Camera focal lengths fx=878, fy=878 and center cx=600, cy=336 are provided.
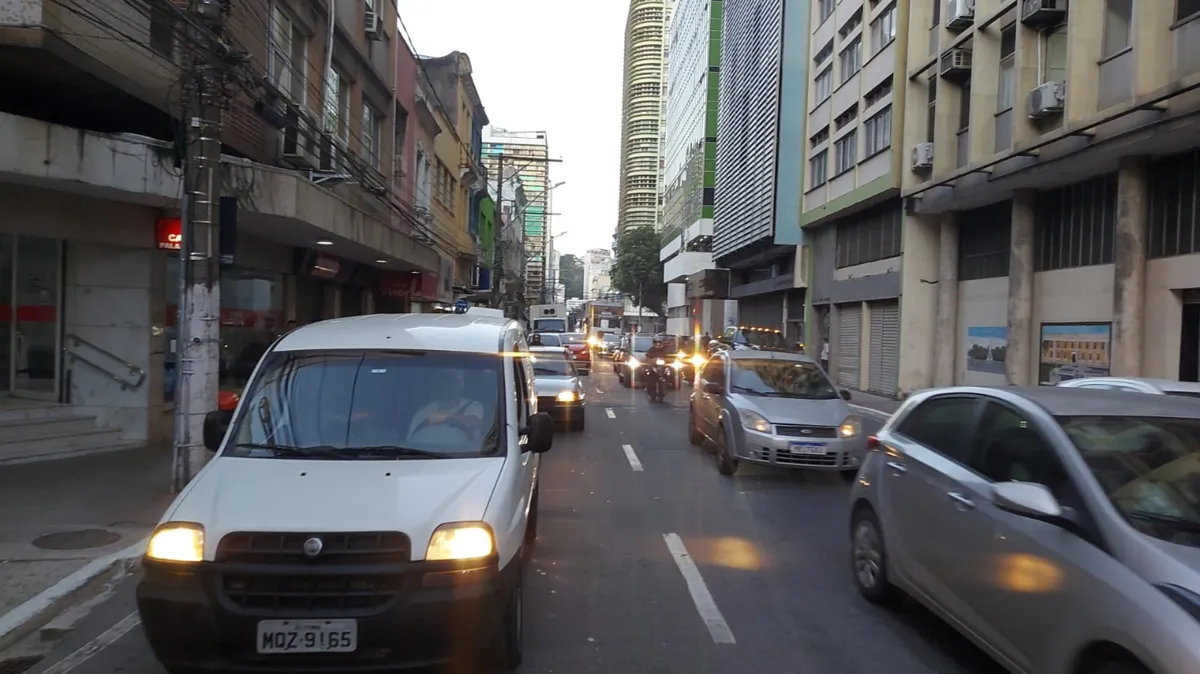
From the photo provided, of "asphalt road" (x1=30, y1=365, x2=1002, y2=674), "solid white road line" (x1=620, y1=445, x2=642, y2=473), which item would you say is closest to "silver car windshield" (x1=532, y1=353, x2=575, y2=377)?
"solid white road line" (x1=620, y1=445, x2=642, y2=473)

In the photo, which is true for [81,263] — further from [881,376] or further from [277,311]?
[881,376]

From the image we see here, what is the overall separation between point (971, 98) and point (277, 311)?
16859 millimetres

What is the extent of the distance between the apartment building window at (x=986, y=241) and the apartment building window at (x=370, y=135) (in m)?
15.9

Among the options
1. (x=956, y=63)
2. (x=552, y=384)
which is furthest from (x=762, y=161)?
(x=552, y=384)

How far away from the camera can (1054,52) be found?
18.7m

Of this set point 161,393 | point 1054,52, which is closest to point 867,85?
point 1054,52

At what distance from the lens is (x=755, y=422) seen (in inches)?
422

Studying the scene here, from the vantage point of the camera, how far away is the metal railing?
41.1ft

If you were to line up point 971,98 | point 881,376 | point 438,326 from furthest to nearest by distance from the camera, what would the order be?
1. point 881,376
2. point 971,98
3. point 438,326

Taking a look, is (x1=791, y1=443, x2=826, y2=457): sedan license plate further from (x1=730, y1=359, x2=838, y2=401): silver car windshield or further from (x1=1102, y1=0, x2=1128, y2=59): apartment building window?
(x1=1102, y1=0, x2=1128, y2=59): apartment building window

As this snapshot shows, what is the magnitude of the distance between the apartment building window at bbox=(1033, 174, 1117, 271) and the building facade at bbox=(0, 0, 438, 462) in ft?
48.8

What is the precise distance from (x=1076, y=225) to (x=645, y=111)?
110m

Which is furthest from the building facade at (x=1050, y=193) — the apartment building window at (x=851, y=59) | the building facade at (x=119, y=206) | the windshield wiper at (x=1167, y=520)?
the building facade at (x=119, y=206)

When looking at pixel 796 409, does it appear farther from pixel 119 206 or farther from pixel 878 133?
pixel 878 133
